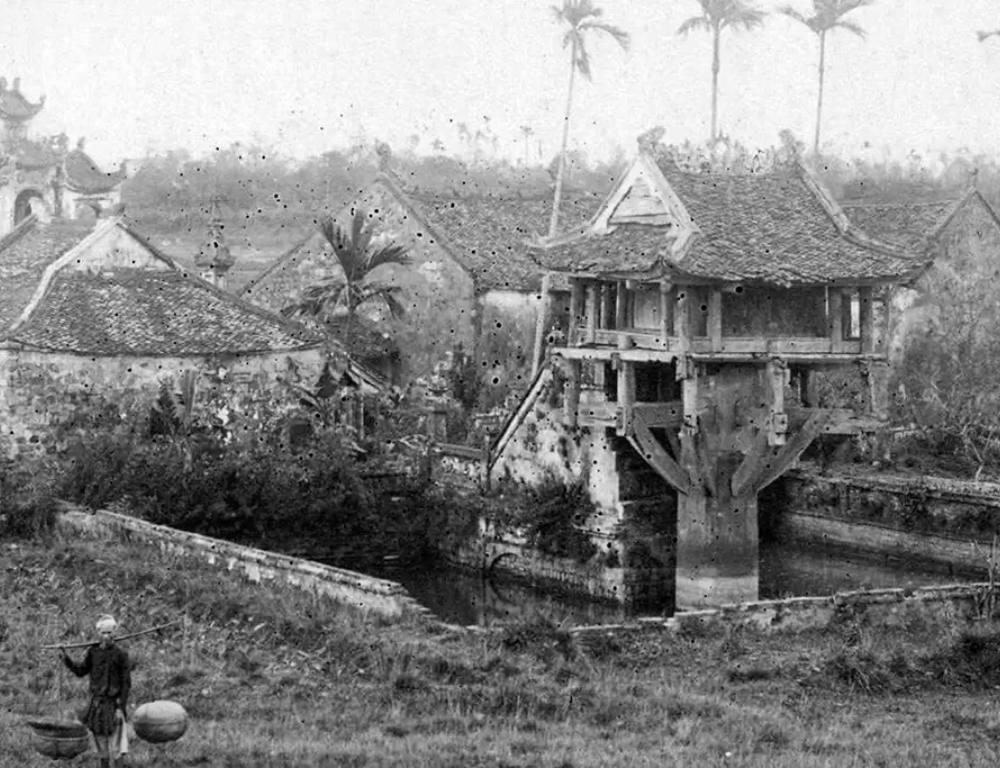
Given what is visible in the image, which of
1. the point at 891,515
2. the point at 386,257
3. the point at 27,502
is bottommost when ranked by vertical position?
the point at 27,502

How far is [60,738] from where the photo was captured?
1208 cm

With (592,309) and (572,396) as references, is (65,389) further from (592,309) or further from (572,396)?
(592,309)

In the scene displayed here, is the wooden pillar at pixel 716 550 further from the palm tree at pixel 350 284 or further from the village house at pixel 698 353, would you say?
the palm tree at pixel 350 284

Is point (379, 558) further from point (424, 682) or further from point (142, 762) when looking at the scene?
point (142, 762)

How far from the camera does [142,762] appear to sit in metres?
12.6

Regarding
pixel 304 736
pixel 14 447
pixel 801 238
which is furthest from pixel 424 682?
pixel 14 447

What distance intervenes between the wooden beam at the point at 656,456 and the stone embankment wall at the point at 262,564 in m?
4.16

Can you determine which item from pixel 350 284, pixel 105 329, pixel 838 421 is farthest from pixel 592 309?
pixel 350 284

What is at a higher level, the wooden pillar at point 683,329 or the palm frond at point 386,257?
the palm frond at point 386,257

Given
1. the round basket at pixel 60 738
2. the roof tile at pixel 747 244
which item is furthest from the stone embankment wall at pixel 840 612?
the round basket at pixel 60 738

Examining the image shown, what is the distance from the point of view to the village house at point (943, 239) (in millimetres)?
31484

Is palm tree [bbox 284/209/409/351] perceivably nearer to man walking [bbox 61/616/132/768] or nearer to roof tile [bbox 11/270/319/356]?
roof tile [bbox 11/270/319/356]

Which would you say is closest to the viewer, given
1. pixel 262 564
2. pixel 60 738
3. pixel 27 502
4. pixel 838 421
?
pixel 60 738

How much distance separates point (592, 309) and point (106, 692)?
12914mm
